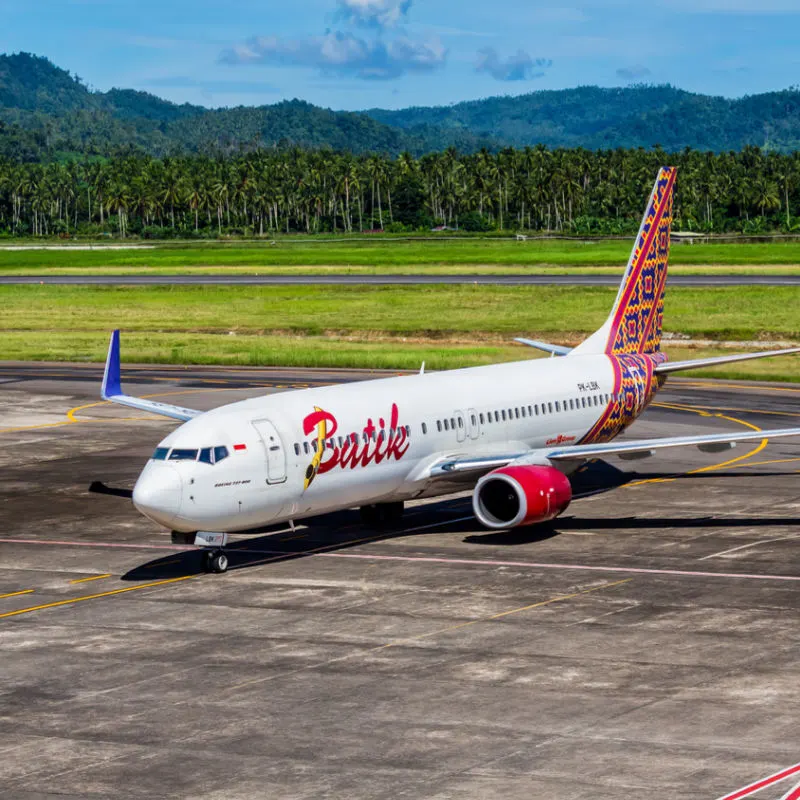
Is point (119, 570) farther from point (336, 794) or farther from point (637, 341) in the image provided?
point (637, 341)

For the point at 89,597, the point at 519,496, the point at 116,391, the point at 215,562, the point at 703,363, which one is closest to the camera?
the point at 89,597

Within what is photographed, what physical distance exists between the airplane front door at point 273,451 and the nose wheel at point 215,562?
9.57 ft

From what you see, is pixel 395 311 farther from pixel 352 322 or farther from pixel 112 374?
pixel 112 374

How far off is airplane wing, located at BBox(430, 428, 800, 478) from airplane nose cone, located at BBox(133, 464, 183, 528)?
9528 mm

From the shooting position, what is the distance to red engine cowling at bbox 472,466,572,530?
133 feet

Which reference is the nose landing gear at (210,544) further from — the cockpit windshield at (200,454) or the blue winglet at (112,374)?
the blue winglet at (112,374)

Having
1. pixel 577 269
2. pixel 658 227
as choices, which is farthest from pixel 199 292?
pixel 658 227

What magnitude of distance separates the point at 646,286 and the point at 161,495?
2467 cm

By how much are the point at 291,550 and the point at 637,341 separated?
18.5 metres

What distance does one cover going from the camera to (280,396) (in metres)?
40.2

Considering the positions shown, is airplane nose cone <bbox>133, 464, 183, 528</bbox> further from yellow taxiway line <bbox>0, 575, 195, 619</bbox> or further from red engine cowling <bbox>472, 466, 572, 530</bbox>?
red engine cowling <bbox>472, 466, 572, 530</bbox>

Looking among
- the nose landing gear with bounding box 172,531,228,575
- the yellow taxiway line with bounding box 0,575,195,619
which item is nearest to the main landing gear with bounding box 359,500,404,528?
the nose landing gear with bounding box 172,531,228,575

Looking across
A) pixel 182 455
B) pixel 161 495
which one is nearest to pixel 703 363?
pixel 182 455

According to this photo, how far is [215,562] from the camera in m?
38.3
